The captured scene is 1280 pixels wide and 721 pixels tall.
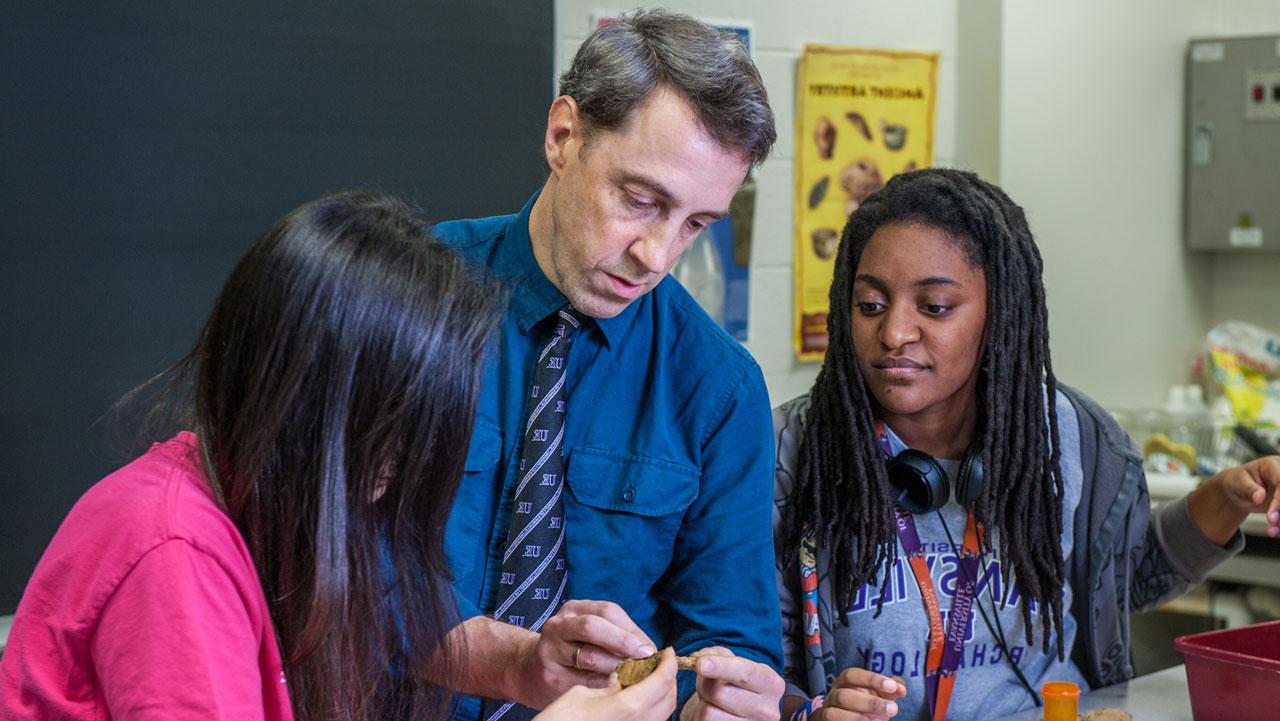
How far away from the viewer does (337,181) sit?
2.22 m

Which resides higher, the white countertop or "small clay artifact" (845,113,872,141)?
"small clay artifact" (845,113,872,141)

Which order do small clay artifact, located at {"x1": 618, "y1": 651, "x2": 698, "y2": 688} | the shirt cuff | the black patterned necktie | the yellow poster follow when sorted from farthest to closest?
1. the yellow poster
2. the shirt cuff
3. the black patterned necktie
4. small clay artifact, located at {"x1": 618, "y1": 651, "x2": 698, "y2": 688}

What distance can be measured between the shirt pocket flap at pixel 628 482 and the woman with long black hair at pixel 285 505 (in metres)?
0.41

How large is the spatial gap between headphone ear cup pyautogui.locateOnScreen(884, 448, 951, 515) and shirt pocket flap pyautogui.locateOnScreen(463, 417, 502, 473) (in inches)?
24.4

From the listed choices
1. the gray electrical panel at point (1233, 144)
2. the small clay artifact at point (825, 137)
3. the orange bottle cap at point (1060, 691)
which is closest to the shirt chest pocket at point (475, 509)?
the orange bottle cap at point (1060, 691)

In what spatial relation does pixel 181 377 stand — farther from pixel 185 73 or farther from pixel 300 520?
pixel 185 73

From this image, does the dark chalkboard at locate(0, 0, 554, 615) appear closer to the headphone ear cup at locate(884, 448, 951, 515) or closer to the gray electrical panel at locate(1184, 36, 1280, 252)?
the headphone ear cup at locate(884, 448, 951, 515)

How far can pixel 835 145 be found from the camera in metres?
3.31

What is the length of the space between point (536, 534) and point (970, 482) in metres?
0.69

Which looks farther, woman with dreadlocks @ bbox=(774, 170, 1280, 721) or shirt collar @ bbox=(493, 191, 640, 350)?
woman with dreadlocks @ bbox=(774, 170, 1280, 721)

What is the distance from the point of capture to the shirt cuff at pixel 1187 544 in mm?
2014

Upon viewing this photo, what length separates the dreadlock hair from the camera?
6.29 feet

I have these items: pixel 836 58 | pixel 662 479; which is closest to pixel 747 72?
pixel 662 479

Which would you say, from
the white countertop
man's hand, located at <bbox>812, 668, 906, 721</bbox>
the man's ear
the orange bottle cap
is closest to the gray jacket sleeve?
the white countertop
